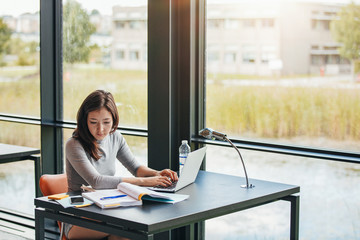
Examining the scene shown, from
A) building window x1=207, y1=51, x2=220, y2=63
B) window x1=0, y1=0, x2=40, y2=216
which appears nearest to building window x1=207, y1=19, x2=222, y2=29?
building window x1=207, y1=51, x2=220, y2=63

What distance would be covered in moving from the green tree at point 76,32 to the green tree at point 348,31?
85.2 inches

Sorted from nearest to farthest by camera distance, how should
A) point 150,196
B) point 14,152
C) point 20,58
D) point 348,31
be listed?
point 150,196 → point 348,31 → point 14,152 → point 20,58

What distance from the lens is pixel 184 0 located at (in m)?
3.86

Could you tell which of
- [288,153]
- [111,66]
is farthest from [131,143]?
[288,153]

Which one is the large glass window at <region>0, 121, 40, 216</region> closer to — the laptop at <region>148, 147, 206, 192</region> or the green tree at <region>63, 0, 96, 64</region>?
the green tree at <region>63, 0, 96, 64</region>

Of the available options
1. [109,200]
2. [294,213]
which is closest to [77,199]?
[109,200]

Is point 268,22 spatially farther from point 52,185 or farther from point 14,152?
point 14,152

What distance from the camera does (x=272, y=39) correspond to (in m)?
3.66

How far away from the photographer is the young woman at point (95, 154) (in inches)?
116

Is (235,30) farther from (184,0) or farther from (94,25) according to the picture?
(94,25)

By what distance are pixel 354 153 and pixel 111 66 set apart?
7.03 ft

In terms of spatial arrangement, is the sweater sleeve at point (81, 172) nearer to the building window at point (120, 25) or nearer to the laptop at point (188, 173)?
the laptop at point (188, 173)

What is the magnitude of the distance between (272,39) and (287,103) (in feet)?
1.49

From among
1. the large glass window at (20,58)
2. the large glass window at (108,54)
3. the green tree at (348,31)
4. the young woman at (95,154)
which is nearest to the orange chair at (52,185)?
the young woman at (95,154)
